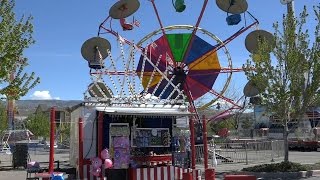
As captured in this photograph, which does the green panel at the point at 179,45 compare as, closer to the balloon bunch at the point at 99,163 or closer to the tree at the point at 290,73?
the tree at the point at 290,73

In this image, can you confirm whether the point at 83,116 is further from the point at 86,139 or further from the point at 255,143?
the point at 255,143

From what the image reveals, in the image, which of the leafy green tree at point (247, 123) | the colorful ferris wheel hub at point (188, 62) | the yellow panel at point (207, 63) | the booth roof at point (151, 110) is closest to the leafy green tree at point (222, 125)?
the leafy green tree at point (247, 123)

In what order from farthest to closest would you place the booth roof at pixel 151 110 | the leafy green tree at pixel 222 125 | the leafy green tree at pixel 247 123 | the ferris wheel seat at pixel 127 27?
the leafy green tree at pixel 247 123, the leafy green tree at pixel 222 125, the ferris wheel seat at pixel 127 27, the booth roof at pixel 151 110

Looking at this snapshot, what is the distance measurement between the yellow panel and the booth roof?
57.8 feet

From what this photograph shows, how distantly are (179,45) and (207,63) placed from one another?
7.55 ft

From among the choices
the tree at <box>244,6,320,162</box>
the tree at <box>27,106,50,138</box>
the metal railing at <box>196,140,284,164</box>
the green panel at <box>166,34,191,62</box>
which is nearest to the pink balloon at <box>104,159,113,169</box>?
the tree at <box>244,6,320,162</box>

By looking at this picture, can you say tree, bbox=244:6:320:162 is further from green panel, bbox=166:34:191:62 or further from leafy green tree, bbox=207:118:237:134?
leafy green tree, bbox=207:118:237:134

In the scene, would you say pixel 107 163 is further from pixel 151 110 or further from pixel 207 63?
pixel 207 63

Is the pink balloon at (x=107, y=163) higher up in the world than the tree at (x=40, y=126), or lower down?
lower down

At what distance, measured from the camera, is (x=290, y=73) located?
21.9 metres

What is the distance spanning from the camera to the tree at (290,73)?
2178 cm

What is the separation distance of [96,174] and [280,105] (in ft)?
35.3

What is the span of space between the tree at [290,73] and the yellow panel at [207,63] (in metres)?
11.7

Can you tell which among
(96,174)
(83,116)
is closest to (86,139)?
(83,116)
